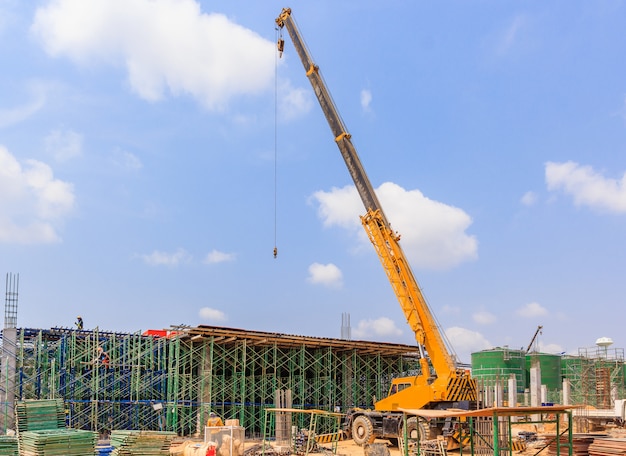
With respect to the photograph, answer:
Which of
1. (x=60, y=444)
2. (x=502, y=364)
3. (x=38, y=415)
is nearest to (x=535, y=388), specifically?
(x=502, y=364)

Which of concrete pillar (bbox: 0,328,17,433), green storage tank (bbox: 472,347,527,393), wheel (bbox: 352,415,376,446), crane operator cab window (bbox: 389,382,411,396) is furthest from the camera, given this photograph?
green storage tank (bbox: 472,347,527,393)

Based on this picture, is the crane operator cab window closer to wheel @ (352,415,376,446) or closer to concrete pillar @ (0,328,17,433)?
wheel @ (352,415,376,446)

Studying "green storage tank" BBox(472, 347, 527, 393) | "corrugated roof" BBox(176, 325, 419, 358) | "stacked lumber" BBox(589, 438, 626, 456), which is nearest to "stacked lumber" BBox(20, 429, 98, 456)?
"corrugated roof" BBox(176, 325, 419, 358)

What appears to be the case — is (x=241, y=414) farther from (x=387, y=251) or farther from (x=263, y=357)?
(x=387, y=251)

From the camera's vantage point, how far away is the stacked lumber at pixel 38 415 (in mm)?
24188

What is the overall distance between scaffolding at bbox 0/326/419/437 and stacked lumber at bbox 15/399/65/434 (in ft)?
16.2

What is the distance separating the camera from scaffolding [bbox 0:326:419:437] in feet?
104

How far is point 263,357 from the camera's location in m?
37.9

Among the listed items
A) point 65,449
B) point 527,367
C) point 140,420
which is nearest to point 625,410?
A: point 527,367

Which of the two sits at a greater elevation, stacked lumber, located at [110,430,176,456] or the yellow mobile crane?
the yellow mobile crane

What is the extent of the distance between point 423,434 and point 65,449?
13.4 meters

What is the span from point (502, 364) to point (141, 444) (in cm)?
3410

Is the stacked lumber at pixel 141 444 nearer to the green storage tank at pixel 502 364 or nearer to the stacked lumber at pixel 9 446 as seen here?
the stacked lumber at pixel 9 446

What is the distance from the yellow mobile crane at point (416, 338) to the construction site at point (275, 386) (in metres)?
0.05
